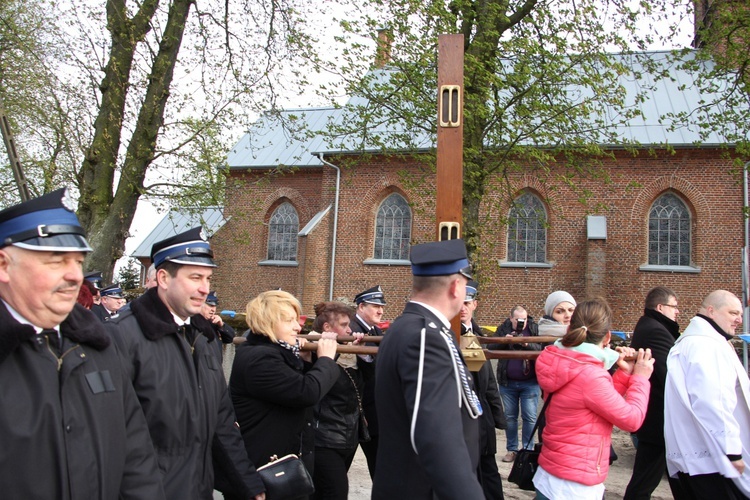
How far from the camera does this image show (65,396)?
224 centimetres

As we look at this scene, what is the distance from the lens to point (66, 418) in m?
2.22

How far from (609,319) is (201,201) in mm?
10683

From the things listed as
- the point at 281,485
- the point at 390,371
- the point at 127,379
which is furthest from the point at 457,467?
the point at 281,485

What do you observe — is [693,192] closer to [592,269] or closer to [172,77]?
[592,269]

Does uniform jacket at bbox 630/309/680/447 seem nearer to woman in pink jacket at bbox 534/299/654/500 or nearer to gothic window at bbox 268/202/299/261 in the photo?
woman in pink jacket at bbox 534/299/654/500

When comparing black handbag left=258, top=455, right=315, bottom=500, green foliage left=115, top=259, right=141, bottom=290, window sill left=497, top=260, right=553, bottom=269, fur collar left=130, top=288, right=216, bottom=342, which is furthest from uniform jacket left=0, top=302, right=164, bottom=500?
green foliage left=115, top=259, right=141, bottom=290

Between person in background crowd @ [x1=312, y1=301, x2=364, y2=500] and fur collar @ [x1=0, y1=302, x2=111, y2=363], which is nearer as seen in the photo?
fur collar @ [x1=0, y1=302, x2=111, y2=363]

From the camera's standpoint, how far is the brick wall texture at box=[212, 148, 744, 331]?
1970 cm

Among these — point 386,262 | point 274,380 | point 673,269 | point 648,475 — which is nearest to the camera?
point 274,380

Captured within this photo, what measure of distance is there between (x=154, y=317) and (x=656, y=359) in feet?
13.6

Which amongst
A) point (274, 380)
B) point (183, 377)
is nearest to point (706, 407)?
point (274, 380)

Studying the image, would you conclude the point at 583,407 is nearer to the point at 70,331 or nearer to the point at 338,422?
the point at 338,422

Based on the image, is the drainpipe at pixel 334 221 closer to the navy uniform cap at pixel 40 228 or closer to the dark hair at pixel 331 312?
the dark hair at pixel 331 312

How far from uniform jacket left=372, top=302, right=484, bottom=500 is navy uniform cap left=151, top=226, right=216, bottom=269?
111cm
